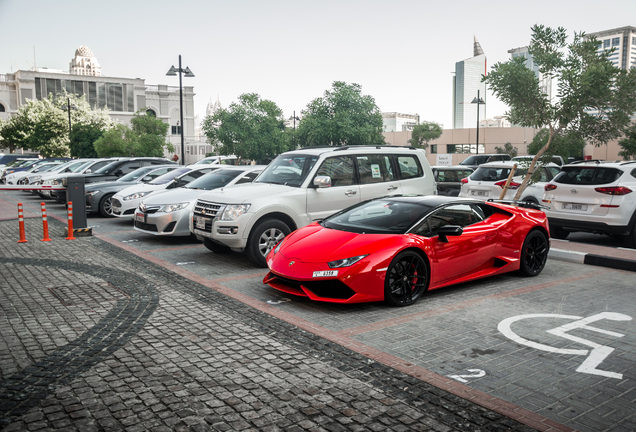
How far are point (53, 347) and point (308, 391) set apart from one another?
2.64 m

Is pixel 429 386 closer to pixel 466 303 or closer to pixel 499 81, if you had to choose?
pixel 466 303

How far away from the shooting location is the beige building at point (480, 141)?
55.4m

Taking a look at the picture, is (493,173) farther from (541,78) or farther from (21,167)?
(21,167)

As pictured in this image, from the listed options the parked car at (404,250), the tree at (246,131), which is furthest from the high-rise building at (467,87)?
the parked car at (404,250)

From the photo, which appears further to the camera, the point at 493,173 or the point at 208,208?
the point at 493,173

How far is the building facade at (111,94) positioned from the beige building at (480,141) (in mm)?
39757

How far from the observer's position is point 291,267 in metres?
6.62

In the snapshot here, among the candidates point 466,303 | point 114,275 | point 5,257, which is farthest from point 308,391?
point 5,257

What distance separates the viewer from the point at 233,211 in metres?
8.75

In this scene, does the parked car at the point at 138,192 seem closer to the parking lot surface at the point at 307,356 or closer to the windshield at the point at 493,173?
the parking lot surface at the point at 307,356

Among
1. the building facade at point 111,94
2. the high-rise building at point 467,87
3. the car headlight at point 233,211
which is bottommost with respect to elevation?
the car headlight at point 233,211

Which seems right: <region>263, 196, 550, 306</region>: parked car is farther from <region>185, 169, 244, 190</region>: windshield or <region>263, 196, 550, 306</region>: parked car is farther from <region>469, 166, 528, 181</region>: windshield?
<region>469, 166, 528, 181</region>: windshield

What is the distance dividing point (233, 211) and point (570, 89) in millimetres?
7880

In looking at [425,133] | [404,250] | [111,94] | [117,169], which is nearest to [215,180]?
[404,250]
